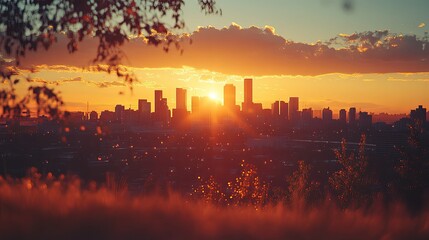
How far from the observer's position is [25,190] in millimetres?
12656

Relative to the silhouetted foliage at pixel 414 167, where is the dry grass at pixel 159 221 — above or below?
above

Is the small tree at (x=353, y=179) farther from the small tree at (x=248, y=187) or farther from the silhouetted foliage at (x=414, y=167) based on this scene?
the small tree at (x=248, y=187)

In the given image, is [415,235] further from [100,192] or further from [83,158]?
[83,158]

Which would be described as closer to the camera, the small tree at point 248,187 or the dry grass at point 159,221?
the dry grass at point 159,221

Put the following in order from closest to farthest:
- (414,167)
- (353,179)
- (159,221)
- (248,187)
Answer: (159,221)
(248,187)
(353,179)
(414,167)

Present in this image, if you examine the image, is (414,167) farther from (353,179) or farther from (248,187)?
(248,187)

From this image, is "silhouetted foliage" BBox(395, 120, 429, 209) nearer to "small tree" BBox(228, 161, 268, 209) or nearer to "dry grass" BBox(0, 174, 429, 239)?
"small tree" BBox(228, 161, 268, 209)

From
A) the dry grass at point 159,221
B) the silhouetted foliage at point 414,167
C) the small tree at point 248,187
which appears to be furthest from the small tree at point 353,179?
the dry grass at point 159,221

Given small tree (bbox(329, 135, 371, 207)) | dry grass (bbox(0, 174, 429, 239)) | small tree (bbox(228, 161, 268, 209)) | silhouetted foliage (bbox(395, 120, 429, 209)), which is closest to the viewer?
dry grass (bbox(0, 174, 429, 239))

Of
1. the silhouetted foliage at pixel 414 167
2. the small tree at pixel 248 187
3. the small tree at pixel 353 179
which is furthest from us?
the silhouetted foliage at pixel 414 167

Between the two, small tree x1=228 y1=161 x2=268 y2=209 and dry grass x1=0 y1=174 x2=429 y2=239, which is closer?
dry grass x1=0 y1=174 x2=429 y2=239

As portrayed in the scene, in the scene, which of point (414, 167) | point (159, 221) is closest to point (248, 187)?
point (414, 167)

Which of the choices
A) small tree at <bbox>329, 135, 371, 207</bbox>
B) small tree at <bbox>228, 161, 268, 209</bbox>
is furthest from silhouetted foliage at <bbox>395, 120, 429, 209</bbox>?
small tree at <bbox>228, 161, 268, 209</bbox>

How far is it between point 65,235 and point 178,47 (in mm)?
4079
